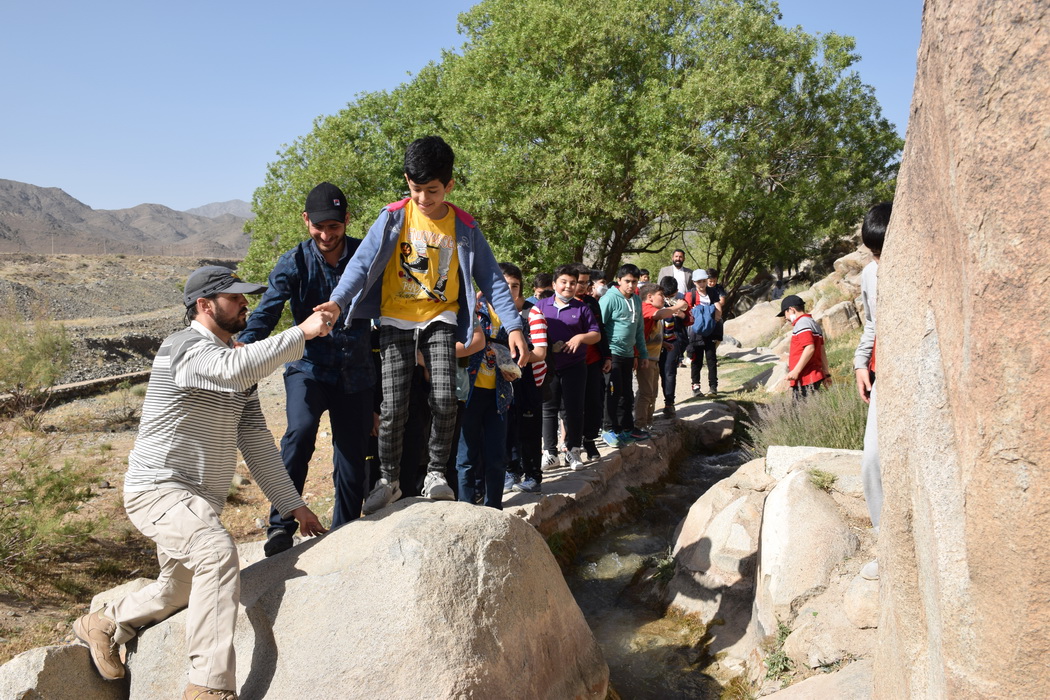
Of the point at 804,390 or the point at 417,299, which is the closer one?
the point at 417,299

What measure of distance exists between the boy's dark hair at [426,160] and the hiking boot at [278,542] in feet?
6.52

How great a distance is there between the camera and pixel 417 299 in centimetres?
413

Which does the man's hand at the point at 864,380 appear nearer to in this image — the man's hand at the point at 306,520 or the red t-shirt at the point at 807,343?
the man's hand at the point at 306,520

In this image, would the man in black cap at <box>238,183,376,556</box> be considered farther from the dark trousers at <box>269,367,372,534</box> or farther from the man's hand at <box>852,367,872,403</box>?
the man's hand at <box>852,367,872,403</box>

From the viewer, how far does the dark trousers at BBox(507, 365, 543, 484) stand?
22.5 ft

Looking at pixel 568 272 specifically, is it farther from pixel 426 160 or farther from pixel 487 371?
pixel 426 160

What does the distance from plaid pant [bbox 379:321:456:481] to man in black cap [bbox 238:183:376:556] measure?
7.9 inches

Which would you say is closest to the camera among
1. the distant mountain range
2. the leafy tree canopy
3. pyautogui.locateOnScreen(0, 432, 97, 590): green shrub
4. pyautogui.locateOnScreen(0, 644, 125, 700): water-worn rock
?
pyautogui.locateOnScreen(0, 644, 125, 700): water-worn rock

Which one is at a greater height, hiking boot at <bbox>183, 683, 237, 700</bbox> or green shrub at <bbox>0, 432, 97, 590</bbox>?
hiking boot at <bbox>183, 683, 237, 700</bbox>

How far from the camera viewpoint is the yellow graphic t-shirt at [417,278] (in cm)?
412

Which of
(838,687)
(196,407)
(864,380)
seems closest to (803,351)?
(864,380)

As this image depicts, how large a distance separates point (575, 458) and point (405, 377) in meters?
3.82

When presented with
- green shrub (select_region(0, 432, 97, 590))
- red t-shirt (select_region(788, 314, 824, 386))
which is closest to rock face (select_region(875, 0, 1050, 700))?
red t-shirt (select_region(788, 314, 824, 386))

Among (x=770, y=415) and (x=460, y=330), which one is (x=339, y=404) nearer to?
(x=460, y=330)
